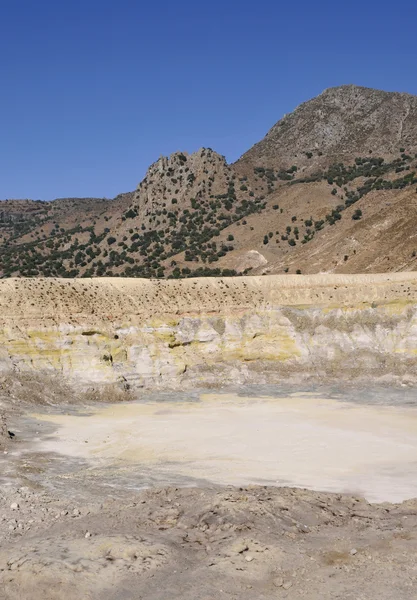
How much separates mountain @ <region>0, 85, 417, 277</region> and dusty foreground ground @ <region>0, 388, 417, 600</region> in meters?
43.4

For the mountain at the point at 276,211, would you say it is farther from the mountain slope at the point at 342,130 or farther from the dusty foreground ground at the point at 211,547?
the dusty foreground ground at the point at 211,547

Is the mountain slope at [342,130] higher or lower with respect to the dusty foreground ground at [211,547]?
higher

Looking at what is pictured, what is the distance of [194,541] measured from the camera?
14.1 m

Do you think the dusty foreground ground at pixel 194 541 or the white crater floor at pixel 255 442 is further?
the white crater floor at pixel 255 442

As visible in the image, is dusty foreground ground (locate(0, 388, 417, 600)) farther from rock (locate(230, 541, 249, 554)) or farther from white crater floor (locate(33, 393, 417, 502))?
white crater floor (locate(33, 393, 417, 502))

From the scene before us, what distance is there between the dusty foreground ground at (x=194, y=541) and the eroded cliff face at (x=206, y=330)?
1685 centimetres

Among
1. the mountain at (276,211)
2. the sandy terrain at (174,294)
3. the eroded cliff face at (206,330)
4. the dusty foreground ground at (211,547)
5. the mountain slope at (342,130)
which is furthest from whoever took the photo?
the mountain slope at (342,130)

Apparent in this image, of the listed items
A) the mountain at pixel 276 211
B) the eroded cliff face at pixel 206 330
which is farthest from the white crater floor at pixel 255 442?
the mountain at pixel 276 211

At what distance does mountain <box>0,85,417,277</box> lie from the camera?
6919 cm

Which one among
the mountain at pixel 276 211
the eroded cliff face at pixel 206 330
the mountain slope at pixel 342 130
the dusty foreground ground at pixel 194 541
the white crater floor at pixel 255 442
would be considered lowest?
the white crater floor at pixel 255 442

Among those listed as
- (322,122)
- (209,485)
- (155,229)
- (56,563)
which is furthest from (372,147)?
(56,563)

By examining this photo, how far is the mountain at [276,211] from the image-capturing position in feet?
227

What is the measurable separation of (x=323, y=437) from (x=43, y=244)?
77.0m

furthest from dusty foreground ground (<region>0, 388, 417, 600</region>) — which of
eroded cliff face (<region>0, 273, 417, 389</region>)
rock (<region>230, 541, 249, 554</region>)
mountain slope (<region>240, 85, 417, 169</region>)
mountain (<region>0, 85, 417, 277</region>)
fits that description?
mountain slope (<region>240, 85, 417, 169</region>)
